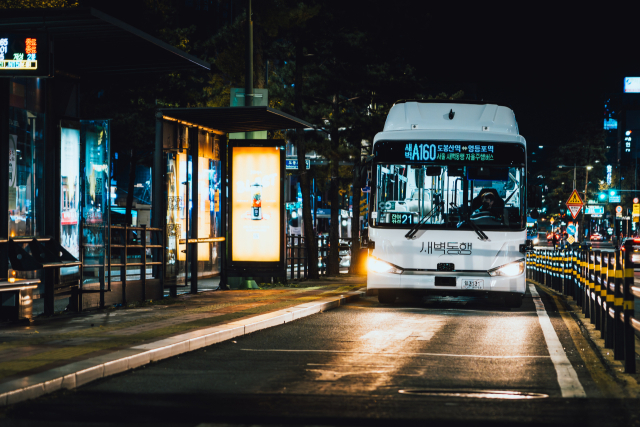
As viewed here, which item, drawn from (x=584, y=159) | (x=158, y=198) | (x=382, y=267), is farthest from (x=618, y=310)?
(x=584, y=159)

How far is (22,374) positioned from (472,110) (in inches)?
465

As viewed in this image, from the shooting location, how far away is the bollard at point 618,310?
885cm

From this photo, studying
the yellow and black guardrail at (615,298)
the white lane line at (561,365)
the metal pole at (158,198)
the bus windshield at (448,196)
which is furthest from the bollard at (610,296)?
the metal pole at (158,198)

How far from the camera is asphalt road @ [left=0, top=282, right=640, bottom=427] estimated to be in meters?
6.41

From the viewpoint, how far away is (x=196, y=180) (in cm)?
1788

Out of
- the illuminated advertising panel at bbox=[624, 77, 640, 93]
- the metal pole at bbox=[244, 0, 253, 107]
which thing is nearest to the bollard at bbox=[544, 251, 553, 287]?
the metal pole at bbox=[244, 0, 253, 107]

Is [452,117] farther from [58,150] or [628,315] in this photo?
[628,315]

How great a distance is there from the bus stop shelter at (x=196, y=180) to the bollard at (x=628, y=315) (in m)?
8.78

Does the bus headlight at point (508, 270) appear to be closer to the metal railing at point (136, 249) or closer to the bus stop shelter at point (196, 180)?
the bus stop shelter at point (196, 180)

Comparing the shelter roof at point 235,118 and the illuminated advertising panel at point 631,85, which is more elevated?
the illuminated advertising panel at point 631,85

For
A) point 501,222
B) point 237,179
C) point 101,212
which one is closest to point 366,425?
point 101,212

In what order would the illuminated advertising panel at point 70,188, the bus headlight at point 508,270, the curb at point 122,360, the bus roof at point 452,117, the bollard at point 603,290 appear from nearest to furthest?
the curb at point 122,360 → the bollard at point 603,290 → the illuminated advertising panel at point 70,188 → the bus headlight at point 508,270 → the bus roof at point 452,117

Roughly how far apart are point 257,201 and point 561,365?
1186 centimetres

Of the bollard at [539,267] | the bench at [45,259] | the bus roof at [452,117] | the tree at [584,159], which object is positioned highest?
the tree at [584,159]
